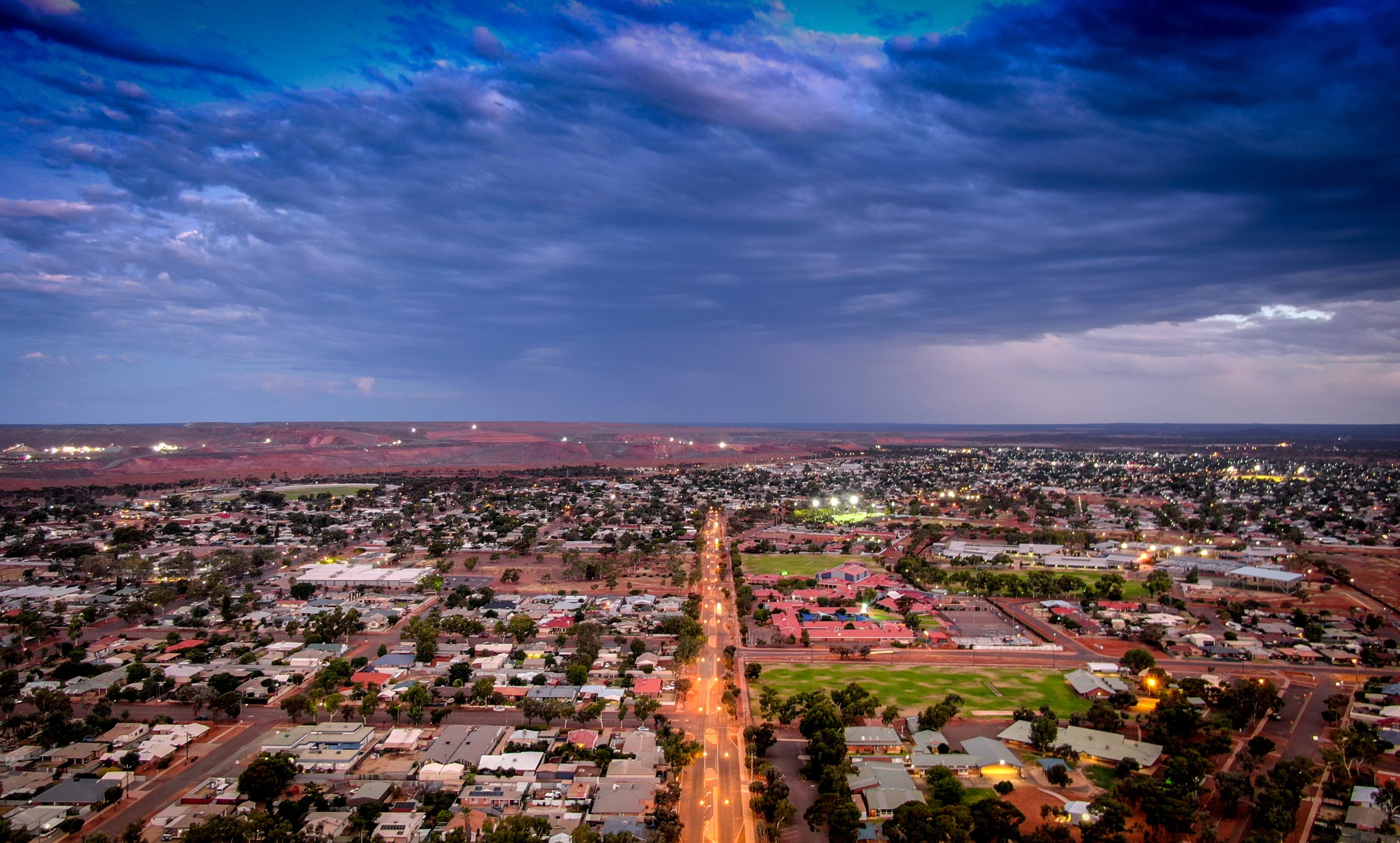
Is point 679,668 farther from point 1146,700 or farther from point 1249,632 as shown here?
point 1249,632

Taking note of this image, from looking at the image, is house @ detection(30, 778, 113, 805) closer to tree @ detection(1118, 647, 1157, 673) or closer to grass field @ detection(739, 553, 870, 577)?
grass field @ detection(739, 553, 870, 577)

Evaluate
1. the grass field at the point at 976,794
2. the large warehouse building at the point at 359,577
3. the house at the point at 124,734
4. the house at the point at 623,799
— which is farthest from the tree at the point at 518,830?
the large warehouse building at the point at 359,577

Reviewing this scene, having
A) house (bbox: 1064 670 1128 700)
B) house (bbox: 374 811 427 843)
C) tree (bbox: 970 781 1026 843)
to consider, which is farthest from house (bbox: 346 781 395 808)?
house (bbox: 1064 670 1128 700)

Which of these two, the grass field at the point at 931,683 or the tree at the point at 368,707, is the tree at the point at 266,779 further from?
the grass field at the point at 931,683

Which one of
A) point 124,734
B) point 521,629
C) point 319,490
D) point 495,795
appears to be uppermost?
point 319,490

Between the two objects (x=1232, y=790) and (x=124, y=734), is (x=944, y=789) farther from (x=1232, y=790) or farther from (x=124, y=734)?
(x=124, y=734)

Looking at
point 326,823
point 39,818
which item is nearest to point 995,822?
point 326,823
